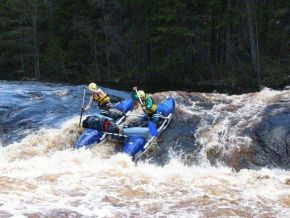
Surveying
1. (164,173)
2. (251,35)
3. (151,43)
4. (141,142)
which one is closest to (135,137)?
(141,142)

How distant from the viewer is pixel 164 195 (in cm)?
849

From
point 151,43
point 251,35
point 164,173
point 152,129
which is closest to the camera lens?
point 164,173

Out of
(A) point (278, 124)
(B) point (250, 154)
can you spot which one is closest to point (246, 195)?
(B) point (250, 154)

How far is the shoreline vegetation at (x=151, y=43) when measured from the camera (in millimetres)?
29031

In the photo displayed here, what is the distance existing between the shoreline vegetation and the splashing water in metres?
12.3

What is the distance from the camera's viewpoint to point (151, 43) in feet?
113

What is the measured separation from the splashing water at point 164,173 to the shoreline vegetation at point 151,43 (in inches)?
484

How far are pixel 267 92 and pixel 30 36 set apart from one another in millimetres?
28699

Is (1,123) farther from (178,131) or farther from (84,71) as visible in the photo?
(84,71)

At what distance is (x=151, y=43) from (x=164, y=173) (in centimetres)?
2518

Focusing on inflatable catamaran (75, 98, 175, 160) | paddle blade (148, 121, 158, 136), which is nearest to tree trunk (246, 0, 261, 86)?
inflatable catamaran (75, 98, 175, 160)

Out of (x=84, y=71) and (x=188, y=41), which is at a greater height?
(x=188, y=41)

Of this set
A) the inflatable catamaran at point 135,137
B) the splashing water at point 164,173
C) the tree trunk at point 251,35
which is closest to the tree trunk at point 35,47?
the tree trunk at point 251,35

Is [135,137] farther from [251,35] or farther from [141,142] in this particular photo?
[251,35]
